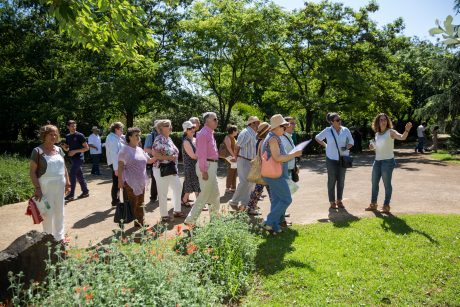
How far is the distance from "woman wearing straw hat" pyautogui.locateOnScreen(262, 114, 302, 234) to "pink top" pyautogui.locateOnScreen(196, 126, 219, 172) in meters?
1.03

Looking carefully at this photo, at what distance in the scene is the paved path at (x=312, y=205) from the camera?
760cm

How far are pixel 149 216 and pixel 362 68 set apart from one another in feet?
69.4

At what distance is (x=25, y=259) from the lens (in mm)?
3957

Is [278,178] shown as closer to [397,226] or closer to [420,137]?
[397,226]

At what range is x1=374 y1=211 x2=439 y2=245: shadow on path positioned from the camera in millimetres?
6438

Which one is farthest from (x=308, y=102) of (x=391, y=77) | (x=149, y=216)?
(x=149, y=216)

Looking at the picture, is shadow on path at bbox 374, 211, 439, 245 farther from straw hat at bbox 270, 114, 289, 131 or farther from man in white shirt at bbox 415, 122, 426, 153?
man in white shirt at bbox 415, 122, 426, 153

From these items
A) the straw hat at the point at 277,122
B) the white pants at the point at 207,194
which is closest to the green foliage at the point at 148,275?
the white pants at the point at 207,194

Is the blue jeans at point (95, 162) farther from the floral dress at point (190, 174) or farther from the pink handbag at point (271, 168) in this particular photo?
the pink handbag at point (271, 168)

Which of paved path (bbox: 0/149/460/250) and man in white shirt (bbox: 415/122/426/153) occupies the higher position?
man in white shirt (bbox: 415/122/426/153)

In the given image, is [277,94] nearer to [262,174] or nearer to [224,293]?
[262,174]

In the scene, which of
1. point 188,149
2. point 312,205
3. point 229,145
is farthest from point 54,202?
point 312,205

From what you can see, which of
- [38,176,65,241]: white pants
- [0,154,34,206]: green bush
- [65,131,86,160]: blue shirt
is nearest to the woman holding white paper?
[38,176,65,241]: white pants

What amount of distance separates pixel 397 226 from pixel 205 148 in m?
3.84
